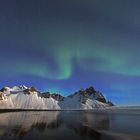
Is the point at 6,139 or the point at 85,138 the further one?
the point at 85,138

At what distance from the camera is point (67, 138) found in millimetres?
47344

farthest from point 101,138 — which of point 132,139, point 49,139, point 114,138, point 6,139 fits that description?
point 6,139

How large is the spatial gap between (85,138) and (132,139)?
7540 millimetres

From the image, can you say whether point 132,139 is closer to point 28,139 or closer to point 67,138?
point 67,138

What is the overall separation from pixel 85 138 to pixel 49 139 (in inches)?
241

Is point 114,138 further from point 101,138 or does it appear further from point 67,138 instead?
point 67,138

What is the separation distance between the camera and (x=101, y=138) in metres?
48.1

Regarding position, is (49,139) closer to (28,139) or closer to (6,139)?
(28,139)

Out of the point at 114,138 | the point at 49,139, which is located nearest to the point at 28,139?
the point at 49,139

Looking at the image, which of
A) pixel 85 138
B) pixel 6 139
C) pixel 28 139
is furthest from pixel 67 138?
pixel 6 139

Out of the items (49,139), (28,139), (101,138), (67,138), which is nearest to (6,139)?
(28,139)

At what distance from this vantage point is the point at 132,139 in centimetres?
4641

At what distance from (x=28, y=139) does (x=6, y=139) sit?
11.4 feet

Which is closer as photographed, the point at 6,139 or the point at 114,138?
the point at 6,139
